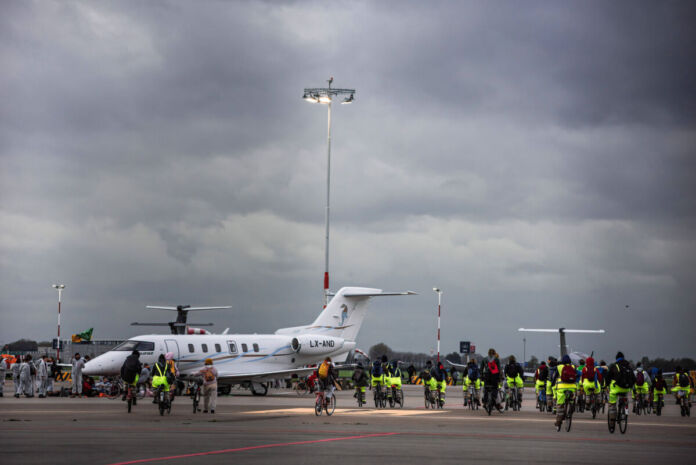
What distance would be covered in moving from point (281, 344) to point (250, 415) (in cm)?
1574

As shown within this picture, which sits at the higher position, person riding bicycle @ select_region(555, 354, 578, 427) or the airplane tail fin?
the airplane tail fin

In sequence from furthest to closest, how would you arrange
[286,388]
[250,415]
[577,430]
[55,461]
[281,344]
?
[286,388]
[281,344]
[250,415]
[577,430]
[55,461]

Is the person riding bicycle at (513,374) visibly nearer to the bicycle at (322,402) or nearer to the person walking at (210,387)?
the bicycle at (322,402)

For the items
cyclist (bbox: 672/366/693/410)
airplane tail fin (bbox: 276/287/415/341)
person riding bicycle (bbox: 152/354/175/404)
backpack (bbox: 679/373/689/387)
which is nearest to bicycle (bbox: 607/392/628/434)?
cyclist (bbox: 672/366/693/410)

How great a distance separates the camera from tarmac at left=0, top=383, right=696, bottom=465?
13.5 meters

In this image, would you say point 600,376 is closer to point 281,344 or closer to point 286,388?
point 281,344

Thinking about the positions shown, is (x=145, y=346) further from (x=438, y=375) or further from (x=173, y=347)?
→ (x=438, y=375)

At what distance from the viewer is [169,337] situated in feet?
121

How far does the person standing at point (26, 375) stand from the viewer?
35.9 meters

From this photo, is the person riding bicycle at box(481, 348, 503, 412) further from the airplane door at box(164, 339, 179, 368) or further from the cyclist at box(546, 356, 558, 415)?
the airplane door at box(164, 339, 179, 368)

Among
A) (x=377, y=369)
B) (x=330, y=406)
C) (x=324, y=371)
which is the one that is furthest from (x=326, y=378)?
(x=377, y=369)

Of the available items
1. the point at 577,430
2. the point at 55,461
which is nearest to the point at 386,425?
the point at 577,430

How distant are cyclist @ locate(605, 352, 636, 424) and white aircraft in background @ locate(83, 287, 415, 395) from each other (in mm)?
19997

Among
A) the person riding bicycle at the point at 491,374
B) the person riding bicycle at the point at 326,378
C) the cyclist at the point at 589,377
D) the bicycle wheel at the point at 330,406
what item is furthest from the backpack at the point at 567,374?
the bicycle wheel at the point at 330,406
